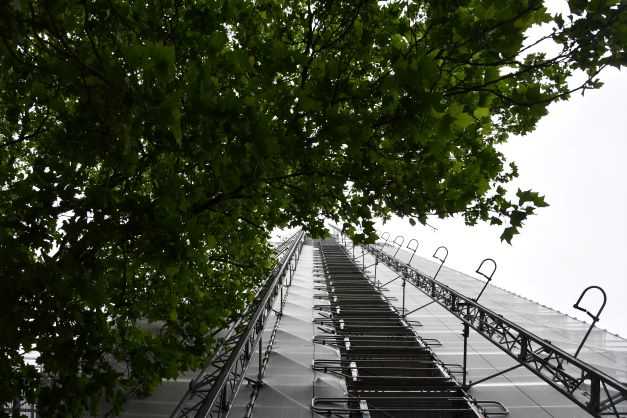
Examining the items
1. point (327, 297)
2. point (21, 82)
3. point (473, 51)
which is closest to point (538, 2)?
point (473, 51)

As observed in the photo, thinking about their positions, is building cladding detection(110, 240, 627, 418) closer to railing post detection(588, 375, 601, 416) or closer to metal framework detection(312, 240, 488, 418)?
metal framework detection(312, 240, 488, 418)

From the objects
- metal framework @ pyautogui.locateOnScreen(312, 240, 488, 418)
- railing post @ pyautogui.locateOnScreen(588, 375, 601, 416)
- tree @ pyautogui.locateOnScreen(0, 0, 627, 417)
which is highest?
tree @ pyautogui.locateOnScreen(0, 0, 627, 417)

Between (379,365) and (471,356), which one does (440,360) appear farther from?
(379,365)

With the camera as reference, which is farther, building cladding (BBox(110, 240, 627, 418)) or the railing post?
building cladding (BBox(110, 240, 627, 418))

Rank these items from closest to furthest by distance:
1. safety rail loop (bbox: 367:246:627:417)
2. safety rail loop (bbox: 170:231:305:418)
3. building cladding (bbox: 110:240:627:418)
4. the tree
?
the tree < safety rail loop (bbox: 170:231:305:418) < safety rail loop (bbox: 367:246:627:417) < building cladding (bbox: 110:240:627:418)

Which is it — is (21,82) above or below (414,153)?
above

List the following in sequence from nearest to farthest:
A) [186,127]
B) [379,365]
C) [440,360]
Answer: [186,127] → [440,360] → [379,365]

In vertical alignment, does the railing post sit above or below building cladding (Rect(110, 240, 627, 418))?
above

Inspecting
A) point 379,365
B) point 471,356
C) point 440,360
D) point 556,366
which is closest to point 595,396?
point 556,366

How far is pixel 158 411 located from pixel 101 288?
7348 millimetres

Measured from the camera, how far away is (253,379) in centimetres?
903

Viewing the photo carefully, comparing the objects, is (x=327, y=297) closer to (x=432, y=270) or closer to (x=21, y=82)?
(x=432, y=270)

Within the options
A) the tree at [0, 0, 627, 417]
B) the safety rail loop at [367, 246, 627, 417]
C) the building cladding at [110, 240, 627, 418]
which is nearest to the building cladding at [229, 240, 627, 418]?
the building cladding at [110, 240, 627, 418]

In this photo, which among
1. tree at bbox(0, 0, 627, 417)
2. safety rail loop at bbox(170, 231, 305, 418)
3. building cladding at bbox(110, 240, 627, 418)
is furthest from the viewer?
building cladding at bbox(110, 240, 627, 418)
